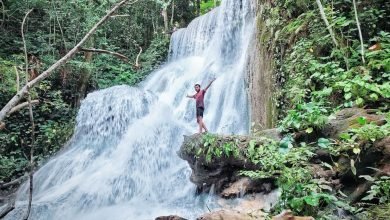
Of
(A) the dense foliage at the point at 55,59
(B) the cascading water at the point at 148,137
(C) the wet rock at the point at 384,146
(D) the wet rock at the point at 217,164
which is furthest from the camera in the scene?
(A) the dense foliage at the point at 55,59

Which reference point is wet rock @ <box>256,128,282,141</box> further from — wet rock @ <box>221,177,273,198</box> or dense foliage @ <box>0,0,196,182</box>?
dense foliage @ <box>0,0,196,182</box>

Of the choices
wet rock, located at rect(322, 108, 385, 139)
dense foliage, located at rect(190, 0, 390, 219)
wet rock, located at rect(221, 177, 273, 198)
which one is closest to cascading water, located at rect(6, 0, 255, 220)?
wet rock, located at rect(221, 177, 273, 198)

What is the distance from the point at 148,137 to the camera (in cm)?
1059

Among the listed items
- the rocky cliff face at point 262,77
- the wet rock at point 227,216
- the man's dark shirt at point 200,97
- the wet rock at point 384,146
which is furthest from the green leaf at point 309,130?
the man's dark shirt at point 200,97

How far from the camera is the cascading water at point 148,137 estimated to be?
8.09 meters

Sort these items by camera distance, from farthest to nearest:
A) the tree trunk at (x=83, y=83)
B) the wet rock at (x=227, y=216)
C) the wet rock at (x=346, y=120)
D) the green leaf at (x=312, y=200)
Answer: the tree trunk at (x=83, y=83) < the wet rock at (x=346, y=120) < the green leaf at (x=312, y=200) < the wet rock at (x=227, y=216)

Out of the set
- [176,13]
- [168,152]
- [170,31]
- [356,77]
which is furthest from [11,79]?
[176,13]

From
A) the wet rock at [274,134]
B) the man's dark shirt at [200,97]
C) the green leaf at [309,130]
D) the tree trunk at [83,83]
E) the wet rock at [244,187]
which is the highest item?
the tree trunk at [83,83]

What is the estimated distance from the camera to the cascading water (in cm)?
809

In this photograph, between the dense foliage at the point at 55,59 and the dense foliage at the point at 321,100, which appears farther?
the dense foliage at the point at 55,59

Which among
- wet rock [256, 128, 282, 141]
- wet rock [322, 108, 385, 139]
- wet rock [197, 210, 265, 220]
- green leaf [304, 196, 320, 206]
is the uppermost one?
wet rock [322, 108, 385, 139]

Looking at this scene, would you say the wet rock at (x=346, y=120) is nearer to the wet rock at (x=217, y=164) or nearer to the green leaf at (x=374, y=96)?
the green leaf at (x=374, y=96)

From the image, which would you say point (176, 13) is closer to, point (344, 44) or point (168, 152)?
point (168, 152)

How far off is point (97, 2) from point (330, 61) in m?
13.2
